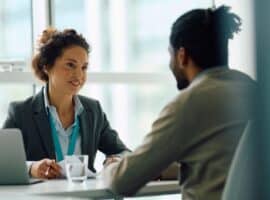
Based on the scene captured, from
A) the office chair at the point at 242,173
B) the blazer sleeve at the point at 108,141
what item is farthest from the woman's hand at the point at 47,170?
the office chair at the point at 242,173

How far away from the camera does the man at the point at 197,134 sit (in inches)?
66.6

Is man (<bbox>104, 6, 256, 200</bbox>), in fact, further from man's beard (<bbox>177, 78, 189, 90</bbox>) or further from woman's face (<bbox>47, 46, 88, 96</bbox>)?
woman's face (<bbox>47, 46, 88, 96</bbox>)

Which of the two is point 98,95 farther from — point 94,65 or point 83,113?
point 83,113

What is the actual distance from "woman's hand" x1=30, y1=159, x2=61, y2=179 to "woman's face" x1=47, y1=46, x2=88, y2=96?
0.63 m

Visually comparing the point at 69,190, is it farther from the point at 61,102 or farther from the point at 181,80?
the point at 61,102

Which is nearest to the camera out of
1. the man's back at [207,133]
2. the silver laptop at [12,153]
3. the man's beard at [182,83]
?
the man's back at [207,133]

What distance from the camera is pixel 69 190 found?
6.68 feet

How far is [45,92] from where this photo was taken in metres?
3.03

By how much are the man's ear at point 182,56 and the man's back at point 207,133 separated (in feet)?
0.48

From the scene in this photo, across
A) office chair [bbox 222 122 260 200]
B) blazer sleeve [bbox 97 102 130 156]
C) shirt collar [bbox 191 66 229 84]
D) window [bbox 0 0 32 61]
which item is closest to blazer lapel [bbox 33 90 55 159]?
blazer sleeve [bbox 97 102 130 156]

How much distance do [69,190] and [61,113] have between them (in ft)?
3.31

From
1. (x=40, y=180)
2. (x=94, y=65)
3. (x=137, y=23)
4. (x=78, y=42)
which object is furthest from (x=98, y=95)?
(x=40, y=180)

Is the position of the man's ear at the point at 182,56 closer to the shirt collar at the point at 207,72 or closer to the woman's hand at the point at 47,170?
the shirt collar at the point at 207,72

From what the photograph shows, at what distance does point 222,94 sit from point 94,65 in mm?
2472
